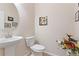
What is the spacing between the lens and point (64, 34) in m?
1.87

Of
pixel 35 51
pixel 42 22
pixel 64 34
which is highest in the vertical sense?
pixel 42 22

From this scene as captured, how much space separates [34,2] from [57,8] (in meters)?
0.32

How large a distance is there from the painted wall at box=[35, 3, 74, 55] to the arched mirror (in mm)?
306

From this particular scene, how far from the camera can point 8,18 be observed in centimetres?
191

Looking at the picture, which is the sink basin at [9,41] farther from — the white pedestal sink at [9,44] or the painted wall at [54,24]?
the painted wall at [54,24]

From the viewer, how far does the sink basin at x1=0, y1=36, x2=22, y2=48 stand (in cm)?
181

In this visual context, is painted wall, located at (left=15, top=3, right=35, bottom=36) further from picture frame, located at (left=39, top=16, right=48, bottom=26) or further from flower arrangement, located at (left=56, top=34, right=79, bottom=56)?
flower arrangement, located at (left=56, top=34, right=79, bottom=56)

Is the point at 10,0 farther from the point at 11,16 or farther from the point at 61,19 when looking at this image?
the point at 61,19

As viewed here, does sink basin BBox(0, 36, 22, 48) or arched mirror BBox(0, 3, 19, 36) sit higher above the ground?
arched mirror BBox(0, 3, 19, 36)

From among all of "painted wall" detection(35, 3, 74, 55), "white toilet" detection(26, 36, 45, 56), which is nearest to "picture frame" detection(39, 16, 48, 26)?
"painted wall" detection(35, 3, 74, 55)

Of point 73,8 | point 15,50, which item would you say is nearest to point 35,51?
point 15,50

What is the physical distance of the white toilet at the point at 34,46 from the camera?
1883mm

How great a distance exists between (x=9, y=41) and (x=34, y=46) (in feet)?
1.12

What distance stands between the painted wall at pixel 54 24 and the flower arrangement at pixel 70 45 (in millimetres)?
58
